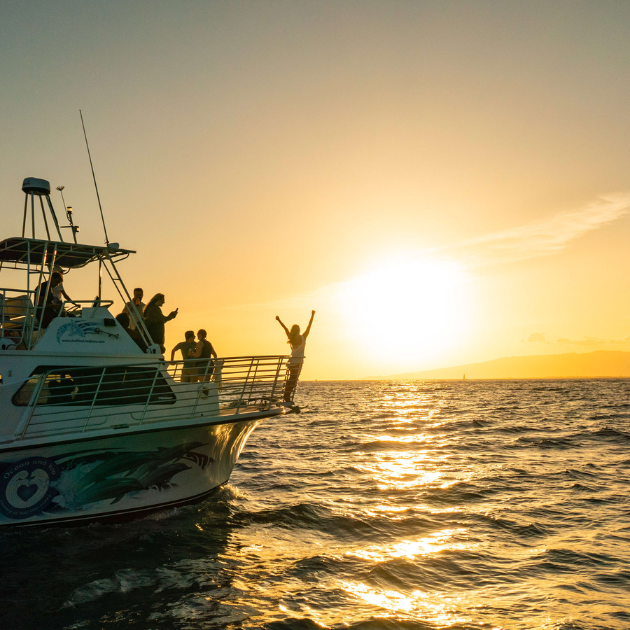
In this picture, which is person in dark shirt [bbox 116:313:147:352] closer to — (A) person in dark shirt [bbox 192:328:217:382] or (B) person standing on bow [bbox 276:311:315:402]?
(A) person in dark shirt [bbox 192:328:217:382]

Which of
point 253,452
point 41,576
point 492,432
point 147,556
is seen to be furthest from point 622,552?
point 492,432

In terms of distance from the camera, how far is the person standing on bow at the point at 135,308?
1053 cm

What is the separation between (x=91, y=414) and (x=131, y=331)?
2.09 metres

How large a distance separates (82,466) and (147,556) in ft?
6.38

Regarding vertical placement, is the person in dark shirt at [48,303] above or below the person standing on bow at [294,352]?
above

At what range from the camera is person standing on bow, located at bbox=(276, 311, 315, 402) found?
36.8 ft

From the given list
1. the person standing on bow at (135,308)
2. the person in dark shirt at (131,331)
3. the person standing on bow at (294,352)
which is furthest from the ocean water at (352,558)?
the person standing on bow at (135,308)

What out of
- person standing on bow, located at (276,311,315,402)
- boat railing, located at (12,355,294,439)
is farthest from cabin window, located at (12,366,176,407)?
person standing on bow, located at (276,311,315,402)

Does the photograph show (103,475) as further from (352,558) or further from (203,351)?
(352,558)

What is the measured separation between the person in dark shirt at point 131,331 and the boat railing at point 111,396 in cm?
88

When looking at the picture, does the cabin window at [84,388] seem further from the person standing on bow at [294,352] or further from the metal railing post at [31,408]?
the person standing on bow at [294,352]

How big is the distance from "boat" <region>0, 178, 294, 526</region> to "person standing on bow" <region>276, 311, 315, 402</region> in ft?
1.27

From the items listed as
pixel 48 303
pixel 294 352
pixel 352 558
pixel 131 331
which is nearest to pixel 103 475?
pixel 131 331

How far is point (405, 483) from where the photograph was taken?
531 inches
